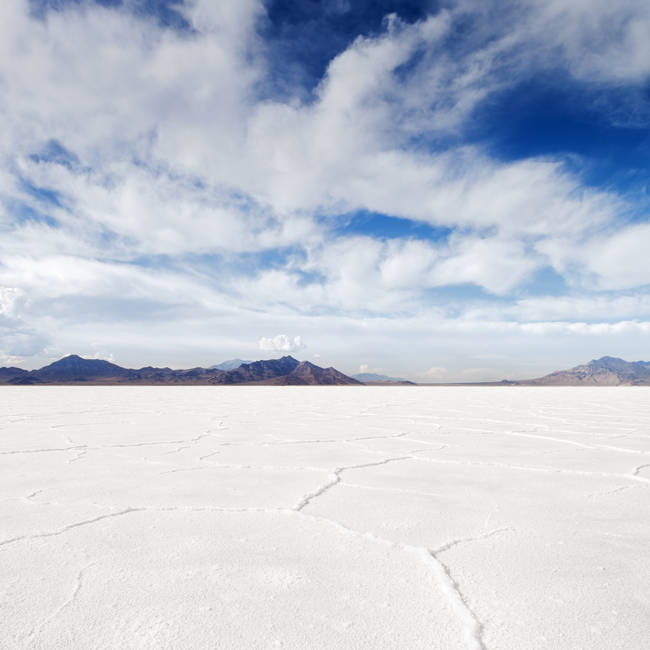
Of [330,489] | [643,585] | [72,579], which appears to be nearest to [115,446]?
[330,489]

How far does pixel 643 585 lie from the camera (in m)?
1.20

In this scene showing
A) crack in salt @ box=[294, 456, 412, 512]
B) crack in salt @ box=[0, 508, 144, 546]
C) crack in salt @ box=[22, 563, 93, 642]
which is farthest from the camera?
crack in salt @ box=[294, 456, 412, 512]

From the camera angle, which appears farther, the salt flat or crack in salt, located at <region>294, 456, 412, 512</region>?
crack in salt, located at <region>294, 456, 412, 512</region>

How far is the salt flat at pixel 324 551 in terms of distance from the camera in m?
0.99

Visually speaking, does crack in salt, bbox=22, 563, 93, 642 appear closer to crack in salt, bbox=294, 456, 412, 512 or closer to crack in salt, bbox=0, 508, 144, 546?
crack in salt, bbox=0, 508, 144, 546

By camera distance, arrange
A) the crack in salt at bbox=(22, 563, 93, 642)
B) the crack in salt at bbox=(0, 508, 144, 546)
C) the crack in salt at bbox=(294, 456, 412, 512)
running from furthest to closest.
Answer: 1. the crack in salt at bbox=(294, 456, 412, 512)
2. the crack in salt at bbox=(0, 508, 144, 546)
3. the crack in salt at bbox=(22, 563, 93, 642)

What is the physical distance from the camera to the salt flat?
995 millimetres

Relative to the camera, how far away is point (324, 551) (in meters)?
1.41

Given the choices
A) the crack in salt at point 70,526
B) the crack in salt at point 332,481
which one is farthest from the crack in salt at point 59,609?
the crack in salt at point 332,481

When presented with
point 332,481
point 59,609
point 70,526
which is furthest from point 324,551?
point 70,526

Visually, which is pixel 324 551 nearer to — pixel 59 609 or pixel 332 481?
pixel 59 609

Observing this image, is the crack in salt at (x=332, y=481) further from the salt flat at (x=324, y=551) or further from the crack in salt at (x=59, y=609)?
the crack in salt at (x=59, y=609)

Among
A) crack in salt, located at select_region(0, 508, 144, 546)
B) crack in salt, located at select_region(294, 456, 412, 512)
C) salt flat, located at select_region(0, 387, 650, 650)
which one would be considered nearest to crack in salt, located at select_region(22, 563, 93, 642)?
salt flat, located at select_region(0, 387, 650, 650)

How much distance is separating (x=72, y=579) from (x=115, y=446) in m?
2.43
